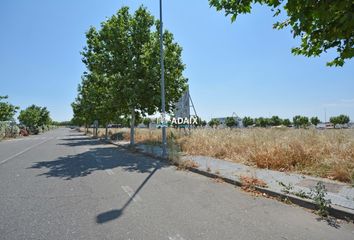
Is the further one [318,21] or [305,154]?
[305,154]

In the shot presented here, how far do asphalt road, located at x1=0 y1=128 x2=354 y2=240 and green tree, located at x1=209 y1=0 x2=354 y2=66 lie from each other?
2986 millimetres

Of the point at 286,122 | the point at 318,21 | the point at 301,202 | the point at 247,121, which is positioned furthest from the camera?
the point at 247,121

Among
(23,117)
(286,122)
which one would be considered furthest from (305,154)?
(286,122)

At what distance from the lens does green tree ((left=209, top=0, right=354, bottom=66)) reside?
384 cm

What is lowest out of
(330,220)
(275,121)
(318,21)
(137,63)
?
(330,220)

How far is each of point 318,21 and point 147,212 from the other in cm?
452

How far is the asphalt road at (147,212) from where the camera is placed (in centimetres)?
457

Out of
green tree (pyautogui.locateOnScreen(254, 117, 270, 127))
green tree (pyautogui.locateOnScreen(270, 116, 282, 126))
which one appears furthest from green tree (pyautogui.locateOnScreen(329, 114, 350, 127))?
green tree (pyautogui.locateOnScreen(254, 117, 270, 127))

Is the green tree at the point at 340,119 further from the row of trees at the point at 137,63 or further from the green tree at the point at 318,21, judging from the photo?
the green tree at the point at 318,21

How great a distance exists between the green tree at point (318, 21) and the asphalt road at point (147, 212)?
2986mm

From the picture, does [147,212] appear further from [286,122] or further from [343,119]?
[343,119]

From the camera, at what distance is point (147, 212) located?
5.68m

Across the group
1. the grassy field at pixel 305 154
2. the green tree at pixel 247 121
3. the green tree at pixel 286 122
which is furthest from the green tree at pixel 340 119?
the grassy field at pixel 305 154

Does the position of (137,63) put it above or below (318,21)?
above
